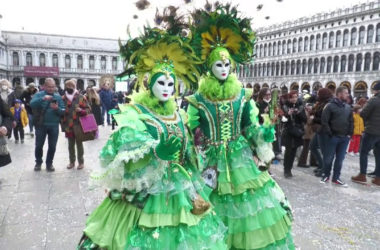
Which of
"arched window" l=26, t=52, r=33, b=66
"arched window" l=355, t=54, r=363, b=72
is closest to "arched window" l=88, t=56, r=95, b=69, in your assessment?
"arched window" l=26, t=52, r=33, b=66

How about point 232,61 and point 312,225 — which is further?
point 312,225

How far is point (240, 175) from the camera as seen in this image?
288 cm

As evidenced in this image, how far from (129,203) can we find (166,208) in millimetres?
282

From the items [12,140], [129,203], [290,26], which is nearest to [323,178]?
[129,203]

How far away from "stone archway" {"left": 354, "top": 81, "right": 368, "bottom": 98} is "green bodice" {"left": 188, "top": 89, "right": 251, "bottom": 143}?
44293 mm

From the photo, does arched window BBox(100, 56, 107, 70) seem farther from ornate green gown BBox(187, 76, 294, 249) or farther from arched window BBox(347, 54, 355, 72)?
ornate green gown BBox(187, 76, 294, 249)

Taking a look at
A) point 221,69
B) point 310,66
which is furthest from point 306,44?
point 221,69

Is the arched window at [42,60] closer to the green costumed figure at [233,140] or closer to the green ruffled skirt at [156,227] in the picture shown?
the green costumed figure at [233,140]

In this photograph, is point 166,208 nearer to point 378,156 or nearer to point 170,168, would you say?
point 170,168

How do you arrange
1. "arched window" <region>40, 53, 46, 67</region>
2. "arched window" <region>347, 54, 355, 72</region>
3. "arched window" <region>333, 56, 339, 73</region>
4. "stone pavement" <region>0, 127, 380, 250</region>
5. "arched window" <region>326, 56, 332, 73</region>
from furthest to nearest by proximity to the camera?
"arched window" <region>40, 53, 46, 67</region>, "arched window" <region>326, 56, 332, 73</region>, "arched window" <region>333, 56, 339, 73</region>, "arched window" <region>347, 54, 355, 72</region>, "stone pavement" <region>0, 127, 380, 250</region>

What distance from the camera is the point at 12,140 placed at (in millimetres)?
10031

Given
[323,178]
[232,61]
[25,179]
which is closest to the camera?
[232,61]

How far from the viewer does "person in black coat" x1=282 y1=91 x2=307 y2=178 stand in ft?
20.5

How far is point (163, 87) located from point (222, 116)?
3.15 ft
